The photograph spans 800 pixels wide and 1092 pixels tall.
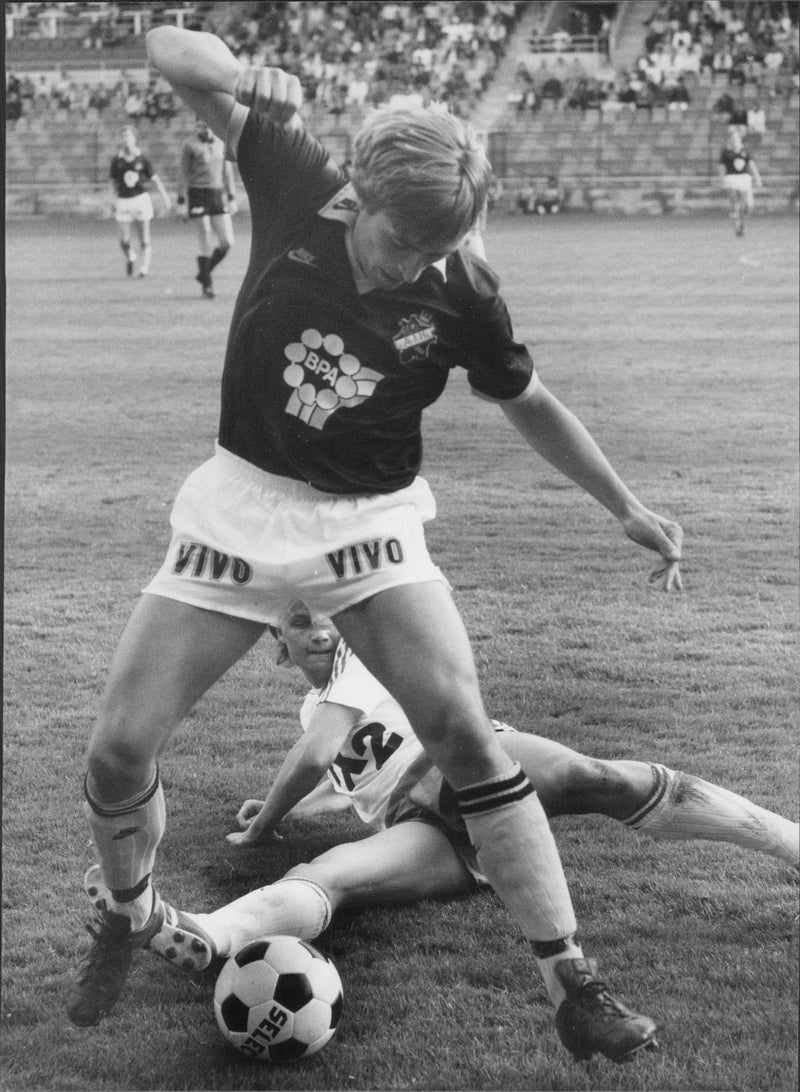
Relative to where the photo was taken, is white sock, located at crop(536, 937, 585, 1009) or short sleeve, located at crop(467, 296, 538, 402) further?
short sleeve, located at crop(467, 296, 538, 402)

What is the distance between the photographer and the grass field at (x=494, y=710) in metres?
2.85

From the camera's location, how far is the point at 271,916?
3.17m

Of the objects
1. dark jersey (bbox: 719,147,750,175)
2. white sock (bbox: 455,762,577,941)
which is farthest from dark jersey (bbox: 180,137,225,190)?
white sock (bbox: 455,762,577,941)

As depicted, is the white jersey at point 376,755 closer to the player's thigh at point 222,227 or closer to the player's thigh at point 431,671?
the player's thigh at point 431,671

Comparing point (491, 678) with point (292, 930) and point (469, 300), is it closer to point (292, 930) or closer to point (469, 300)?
point (292, 930)

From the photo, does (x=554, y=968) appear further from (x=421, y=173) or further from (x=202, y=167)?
(x=202, y=167)

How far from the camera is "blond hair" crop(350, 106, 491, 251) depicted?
8.16 feet

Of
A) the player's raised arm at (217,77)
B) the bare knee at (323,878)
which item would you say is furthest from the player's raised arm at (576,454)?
the bare knee at (323,878)

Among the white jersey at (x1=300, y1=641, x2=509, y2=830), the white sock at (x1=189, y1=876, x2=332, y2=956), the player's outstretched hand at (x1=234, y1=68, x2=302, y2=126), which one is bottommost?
the white sock at (x1=189, y1=876, x2=332, y2=956)

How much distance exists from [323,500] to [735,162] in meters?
24.2

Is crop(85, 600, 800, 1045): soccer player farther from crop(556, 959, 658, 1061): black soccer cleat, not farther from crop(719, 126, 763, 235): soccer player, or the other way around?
crop(719, 126, 763, 235): soccer player

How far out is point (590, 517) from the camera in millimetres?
7453

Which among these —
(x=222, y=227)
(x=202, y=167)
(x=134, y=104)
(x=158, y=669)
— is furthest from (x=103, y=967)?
(x=134, y=104)

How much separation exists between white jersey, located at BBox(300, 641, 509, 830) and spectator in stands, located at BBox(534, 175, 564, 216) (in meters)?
29.1
